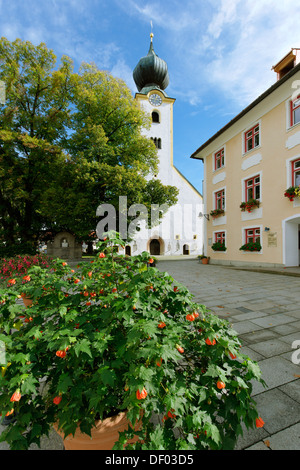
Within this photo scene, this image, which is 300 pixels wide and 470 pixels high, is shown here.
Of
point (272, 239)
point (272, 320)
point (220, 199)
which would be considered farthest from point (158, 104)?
point (272, 320)

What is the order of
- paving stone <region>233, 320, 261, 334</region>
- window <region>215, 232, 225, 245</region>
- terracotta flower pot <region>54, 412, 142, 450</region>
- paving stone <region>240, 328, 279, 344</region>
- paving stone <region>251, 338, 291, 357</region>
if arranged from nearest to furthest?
1. terracotta flower pot <region>54, 412, 142, 450</region>
2. paving stone <region>251, 338, 291, 357</region>
3. paving stone <region>240, 328, 279, 344</region>
4. paving stone <region>233, 320, 261, 334</region>
5. window <region>215, 232, 225, 245</region>

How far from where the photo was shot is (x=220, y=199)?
51.9 feet

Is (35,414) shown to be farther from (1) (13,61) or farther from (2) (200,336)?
(1) (13,61)

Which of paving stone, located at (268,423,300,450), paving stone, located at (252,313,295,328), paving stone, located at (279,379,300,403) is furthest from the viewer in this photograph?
paving stone, located at (252,313,295,328)

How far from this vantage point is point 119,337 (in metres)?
1.47

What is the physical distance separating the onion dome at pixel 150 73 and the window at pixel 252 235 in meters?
24.7

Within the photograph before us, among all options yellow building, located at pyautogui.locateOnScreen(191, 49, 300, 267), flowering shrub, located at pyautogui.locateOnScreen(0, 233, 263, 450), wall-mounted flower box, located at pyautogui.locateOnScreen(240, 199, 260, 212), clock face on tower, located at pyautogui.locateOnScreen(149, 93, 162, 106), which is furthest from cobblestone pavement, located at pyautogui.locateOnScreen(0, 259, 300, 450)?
clock face on tower, located at pyautogui.locateOnScreen(149, 93, 162, 106)

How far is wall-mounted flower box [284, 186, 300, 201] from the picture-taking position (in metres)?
9.74

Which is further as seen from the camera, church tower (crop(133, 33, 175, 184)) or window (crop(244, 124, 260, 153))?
church tower (crop(133, 33, 175, 184))

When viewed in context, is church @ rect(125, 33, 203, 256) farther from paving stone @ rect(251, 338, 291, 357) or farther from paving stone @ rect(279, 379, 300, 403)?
paving stone @ rect(279, 379, 300, 403)

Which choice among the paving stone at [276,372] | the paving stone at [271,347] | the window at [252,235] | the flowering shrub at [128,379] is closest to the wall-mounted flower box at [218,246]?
the window at [252,235]

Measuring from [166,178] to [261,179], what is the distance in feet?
52.6

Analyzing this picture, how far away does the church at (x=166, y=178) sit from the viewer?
2683 cm
